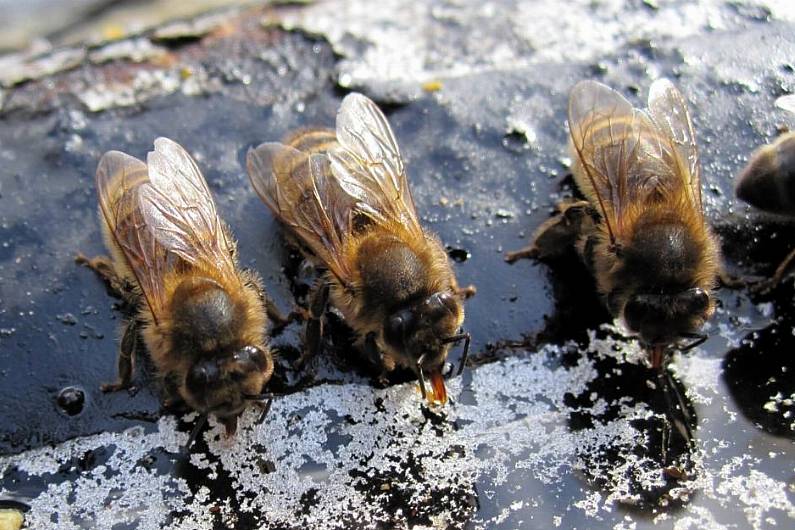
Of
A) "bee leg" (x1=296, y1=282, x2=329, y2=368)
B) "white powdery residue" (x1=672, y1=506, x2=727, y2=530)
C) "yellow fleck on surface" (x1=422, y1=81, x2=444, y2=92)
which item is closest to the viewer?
"white powdery residue" (x1=672, y1=506, x2=727, y2=530)

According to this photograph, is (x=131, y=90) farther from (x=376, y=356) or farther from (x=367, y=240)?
(x=376, y=356)

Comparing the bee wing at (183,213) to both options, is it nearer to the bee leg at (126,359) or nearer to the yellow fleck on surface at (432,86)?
the bee leg at (126,359)

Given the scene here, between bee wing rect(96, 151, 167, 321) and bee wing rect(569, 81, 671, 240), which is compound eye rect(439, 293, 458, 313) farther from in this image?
bee wing rect(96, 151, 167, 321)

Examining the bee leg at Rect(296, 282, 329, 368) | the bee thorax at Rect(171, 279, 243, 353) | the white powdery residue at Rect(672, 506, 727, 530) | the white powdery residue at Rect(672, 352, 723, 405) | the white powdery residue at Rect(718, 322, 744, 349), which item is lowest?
Result: the white powdery residue at Rect(672, 506, 727, 530)

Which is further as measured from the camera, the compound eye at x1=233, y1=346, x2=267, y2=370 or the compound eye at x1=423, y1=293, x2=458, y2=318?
the compound eye at x1=423, y1=293, x2=458, y2=318

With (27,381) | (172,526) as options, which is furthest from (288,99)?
(172,526)

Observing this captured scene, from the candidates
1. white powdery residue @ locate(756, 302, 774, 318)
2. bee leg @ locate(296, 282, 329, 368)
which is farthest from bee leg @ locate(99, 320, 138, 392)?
white powdery residue @ locate(756, 302, 774, 318)

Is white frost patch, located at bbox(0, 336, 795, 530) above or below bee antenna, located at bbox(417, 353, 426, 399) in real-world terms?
below

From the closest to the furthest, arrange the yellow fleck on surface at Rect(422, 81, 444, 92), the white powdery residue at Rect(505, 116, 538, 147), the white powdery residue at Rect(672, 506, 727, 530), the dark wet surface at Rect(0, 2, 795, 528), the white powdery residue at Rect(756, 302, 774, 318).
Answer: the white powdery residue at Rect(672, 506, 727, 530), the dark wet surface at Rect(0, 2, 795, 528), the white powdery residue at Rect(756, 302, 774, 318), the white powdery residue at Rect(505, 116, 538, 147), the yellow fleck on surface at Rect(422, 81, 444, 92)
